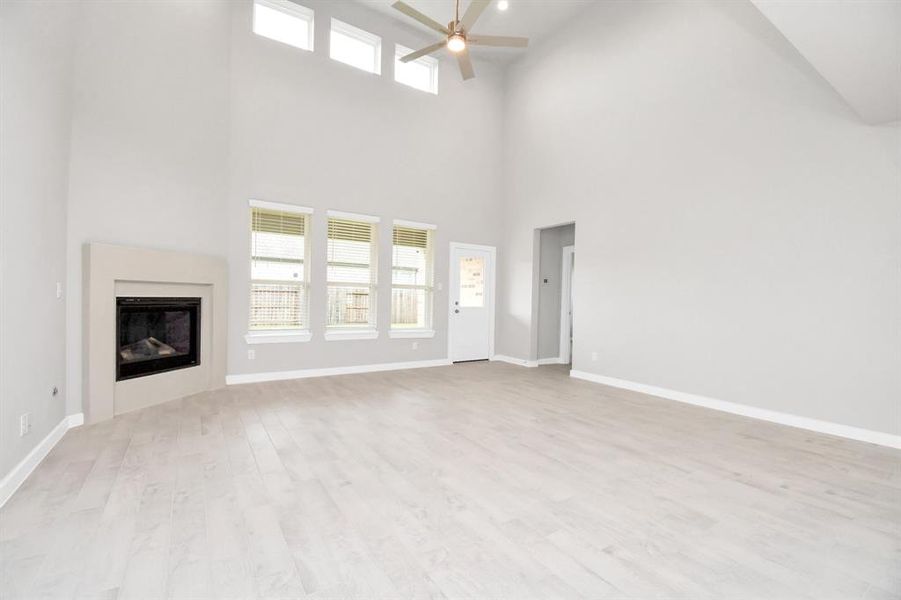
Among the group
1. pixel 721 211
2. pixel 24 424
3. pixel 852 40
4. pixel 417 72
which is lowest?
pixel 24 424

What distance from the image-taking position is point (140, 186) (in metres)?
4.11

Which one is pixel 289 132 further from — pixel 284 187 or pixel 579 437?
pixel 579 437

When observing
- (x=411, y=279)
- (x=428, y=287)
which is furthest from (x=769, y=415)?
(x=411, y=279)

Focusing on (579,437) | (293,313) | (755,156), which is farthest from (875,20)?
(293,313)

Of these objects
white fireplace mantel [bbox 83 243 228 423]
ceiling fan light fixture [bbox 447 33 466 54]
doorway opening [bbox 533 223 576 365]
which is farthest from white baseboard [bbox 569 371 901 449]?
white fireplace mantel [bbox 83 243 228 423]

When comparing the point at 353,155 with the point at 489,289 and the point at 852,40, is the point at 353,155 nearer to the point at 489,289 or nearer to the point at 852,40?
the point at 489,289

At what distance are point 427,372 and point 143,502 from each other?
433 centimetres

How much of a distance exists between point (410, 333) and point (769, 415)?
15.4 ft

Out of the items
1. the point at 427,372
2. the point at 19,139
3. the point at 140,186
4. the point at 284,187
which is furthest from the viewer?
the point at 427,372

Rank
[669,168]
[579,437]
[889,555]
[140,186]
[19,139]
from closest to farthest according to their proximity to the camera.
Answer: [889,555] < [19,139] < [579,437] < [140,186] < [669,168]

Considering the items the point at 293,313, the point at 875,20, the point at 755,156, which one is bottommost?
the point at 293,313

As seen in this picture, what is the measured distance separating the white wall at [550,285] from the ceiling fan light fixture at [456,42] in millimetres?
3573

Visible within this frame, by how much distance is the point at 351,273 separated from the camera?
620cm

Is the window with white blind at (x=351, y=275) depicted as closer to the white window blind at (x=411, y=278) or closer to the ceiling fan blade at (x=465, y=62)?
the white window blind at (x=411, y=278)
